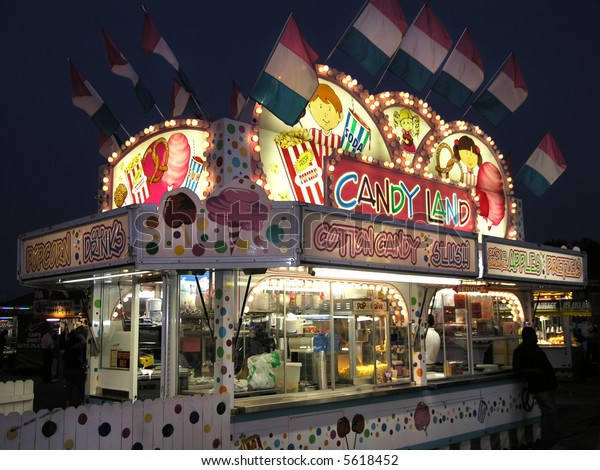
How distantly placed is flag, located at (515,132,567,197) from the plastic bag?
5.61m

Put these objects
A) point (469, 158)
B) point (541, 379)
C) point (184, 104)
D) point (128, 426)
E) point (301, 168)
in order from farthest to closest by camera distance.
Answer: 1. point (469, 158)
2. point (184, 104)
3. point (541, 379)
4. point (301, 168)
5. point (128, 426)

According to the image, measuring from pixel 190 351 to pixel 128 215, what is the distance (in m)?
1.87

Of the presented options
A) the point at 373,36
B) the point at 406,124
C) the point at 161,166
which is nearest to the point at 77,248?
the point at 161,166

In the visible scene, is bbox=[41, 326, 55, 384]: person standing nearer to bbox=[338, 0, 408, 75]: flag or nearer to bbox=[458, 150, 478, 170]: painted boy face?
bbox=[458, 150, 478, 170]: painted boy face

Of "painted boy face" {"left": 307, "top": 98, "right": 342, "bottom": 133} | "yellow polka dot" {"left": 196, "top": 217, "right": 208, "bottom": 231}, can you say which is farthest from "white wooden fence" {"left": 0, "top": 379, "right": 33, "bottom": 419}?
"painted boy face" {"left": 307, "top": 98, "right": 342, "bottom": 133}

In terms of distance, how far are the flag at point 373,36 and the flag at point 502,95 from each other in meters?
2.32

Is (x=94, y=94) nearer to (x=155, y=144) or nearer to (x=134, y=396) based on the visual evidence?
(x=155, y=144)

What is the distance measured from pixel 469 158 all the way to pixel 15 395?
7.53 metres

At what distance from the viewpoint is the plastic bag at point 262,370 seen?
7.20 metres

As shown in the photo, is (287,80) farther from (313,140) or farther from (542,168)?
(542,168)

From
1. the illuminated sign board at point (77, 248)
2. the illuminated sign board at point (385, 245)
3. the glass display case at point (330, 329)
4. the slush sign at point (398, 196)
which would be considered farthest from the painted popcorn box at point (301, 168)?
the illuminated sign board at point (77, 248)

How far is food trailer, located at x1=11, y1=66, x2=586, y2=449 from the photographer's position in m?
6.04

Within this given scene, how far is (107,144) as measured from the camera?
9.80 meters

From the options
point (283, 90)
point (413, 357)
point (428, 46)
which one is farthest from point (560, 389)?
point (283, 90)
